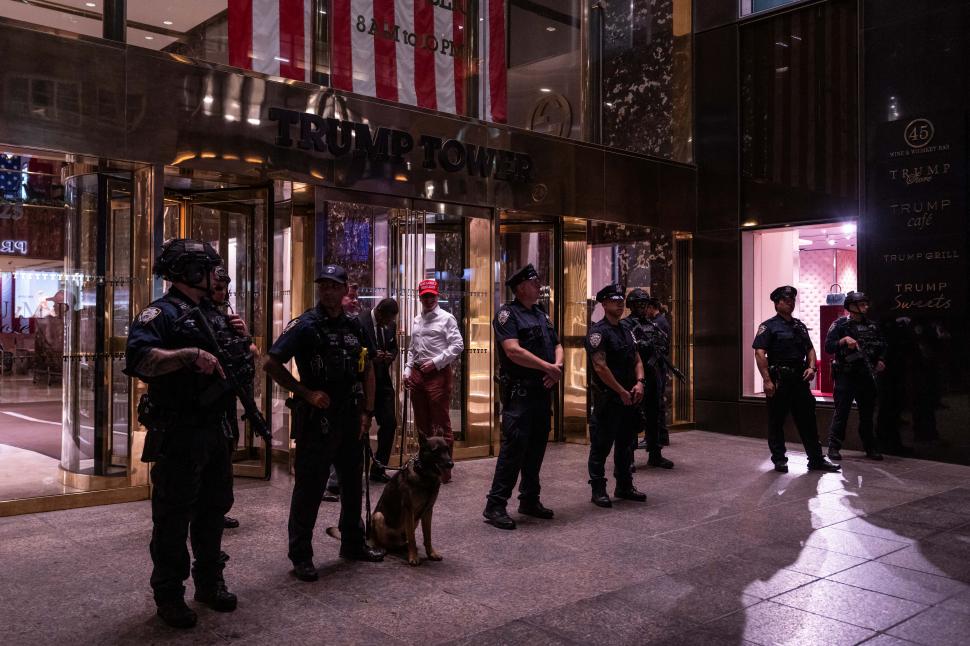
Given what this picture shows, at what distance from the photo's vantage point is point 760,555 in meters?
5.12

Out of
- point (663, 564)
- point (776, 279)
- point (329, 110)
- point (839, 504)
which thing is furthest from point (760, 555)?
point (776, 279)

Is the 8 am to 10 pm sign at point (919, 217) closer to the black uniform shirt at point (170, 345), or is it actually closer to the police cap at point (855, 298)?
the police cap at point (855, 298)

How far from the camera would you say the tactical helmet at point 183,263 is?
4055 millimetres

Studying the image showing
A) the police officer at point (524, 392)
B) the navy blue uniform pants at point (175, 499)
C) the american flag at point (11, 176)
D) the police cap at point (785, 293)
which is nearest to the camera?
the navy blue uniform pants at point (175, 499)

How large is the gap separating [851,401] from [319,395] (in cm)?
678

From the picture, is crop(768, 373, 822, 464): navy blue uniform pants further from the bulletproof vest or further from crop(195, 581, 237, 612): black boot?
crop(195, 581, 237, 612): black boot

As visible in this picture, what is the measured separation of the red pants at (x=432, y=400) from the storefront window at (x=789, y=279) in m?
5.17

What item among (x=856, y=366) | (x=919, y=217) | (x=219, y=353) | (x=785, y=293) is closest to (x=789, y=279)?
(x=919, y=217)

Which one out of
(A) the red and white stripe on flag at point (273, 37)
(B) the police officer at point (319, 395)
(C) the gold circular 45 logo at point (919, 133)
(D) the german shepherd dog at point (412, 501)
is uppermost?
(A) the red and white stripe on flag at point (273, 37)

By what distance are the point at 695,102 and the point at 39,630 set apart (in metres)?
10.3

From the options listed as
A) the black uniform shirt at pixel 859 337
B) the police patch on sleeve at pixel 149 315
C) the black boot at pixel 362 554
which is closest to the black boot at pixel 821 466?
the black uniform shirt at pixel 859 337

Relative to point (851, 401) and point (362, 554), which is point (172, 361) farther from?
point (851, 401)

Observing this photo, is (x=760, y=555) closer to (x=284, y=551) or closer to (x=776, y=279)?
(x=284, y=551)

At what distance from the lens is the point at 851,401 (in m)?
9.03
